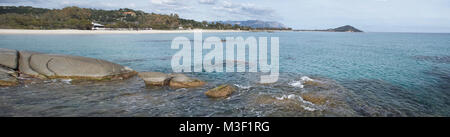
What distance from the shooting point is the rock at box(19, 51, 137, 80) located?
60.2 ft

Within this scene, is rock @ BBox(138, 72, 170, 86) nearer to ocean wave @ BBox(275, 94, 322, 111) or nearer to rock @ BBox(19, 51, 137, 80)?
rock @ BBox(19, 51, 137, 80)

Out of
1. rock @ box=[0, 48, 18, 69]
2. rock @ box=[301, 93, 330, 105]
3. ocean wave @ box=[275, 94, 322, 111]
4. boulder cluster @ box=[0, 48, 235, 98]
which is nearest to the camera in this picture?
ocean wave @ box=[275, 94, 322, 111]

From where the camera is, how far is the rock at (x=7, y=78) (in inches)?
633

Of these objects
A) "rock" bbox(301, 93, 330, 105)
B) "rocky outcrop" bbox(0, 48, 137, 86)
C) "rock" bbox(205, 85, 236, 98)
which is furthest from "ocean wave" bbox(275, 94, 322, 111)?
"rocky outcrop" bbox(0, 48, 137, 86)

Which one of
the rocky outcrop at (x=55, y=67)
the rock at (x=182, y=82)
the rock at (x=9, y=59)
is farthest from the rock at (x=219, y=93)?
the rock at (x=9, y=59)

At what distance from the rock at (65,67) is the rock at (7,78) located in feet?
3.50

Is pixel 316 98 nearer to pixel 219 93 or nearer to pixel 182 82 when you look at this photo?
pixel 219 93

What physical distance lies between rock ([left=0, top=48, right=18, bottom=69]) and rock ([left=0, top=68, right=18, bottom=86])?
0.64 m

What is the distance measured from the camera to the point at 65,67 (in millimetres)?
18734

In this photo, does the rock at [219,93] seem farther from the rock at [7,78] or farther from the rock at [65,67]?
the rock at [7,78]

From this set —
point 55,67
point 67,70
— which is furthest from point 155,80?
point 55,67

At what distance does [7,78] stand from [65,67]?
140 inches
